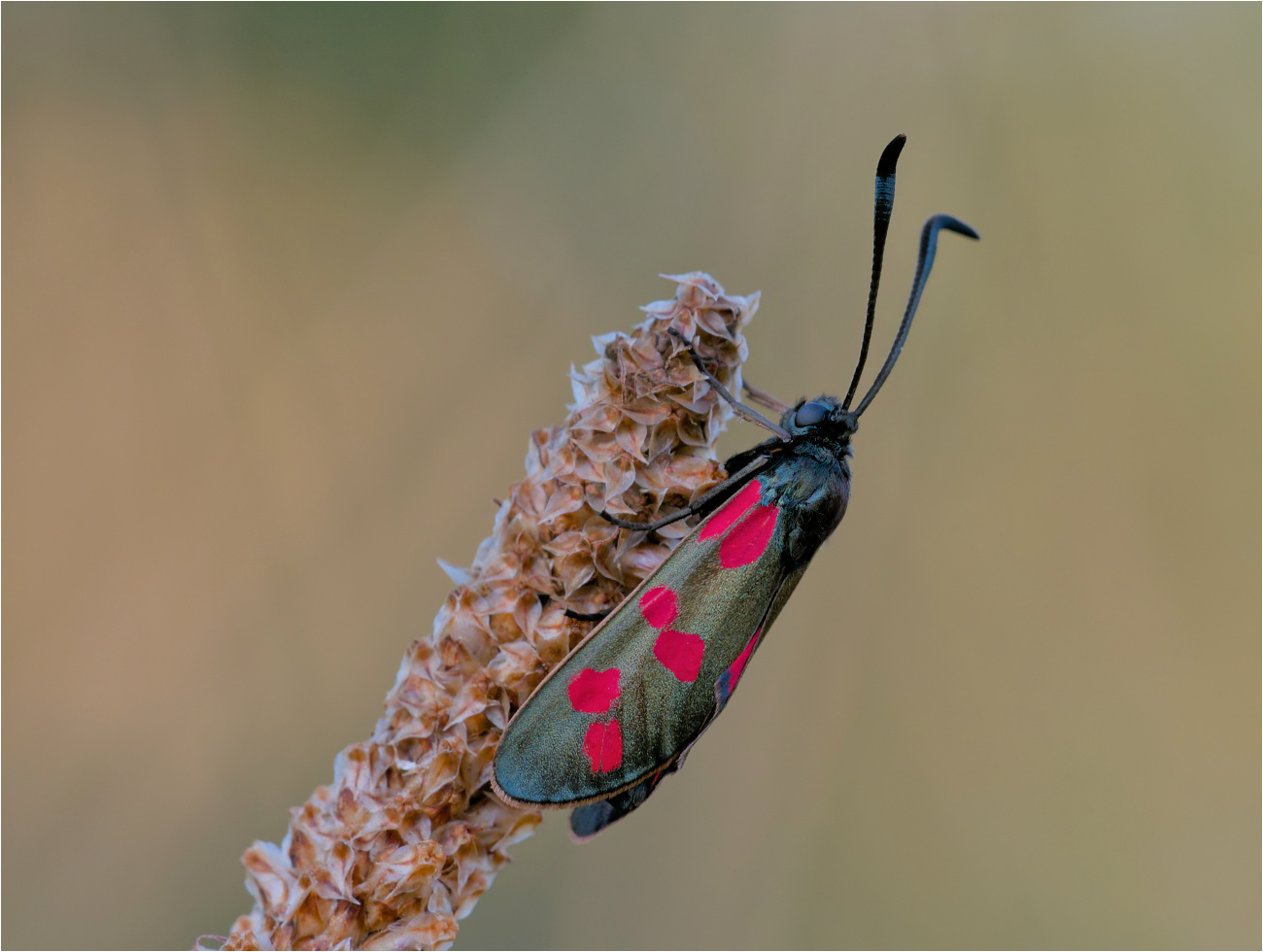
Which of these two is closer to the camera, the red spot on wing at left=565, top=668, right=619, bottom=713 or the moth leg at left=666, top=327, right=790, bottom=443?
the red spot on wing at left=565, top=668, right=619, bottom=713

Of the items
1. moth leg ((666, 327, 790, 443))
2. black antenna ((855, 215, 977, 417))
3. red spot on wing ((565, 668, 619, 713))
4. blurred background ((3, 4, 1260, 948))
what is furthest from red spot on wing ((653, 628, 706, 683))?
blurred background ((3, 4, 1260, 948))

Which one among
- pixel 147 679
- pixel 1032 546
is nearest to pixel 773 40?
pixel 1032 546

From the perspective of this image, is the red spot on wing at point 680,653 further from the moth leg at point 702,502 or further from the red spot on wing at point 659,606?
the moth leg at point 702,502

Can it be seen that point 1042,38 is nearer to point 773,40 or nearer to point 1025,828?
point 773,40

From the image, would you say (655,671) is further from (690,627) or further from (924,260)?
(924,260)

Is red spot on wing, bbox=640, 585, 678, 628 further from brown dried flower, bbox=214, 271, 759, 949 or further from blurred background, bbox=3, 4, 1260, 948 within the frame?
blurred background, bbox=3, 4, 1260, 948

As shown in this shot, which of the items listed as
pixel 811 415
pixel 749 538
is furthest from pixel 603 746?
pixel 811 415

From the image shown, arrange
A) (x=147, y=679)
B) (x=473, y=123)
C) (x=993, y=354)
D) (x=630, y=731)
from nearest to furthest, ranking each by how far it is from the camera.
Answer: (x=630, y=731), (x=147, y=679), (x=473, y=123), (x=993, y=354)
